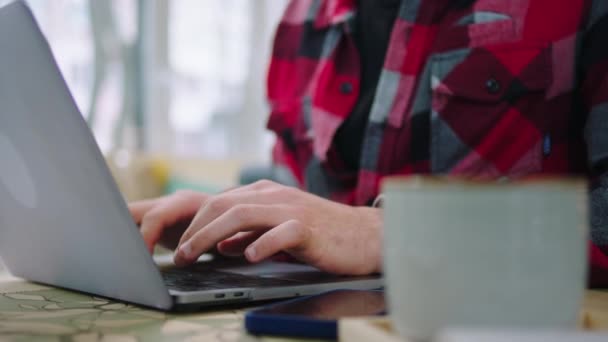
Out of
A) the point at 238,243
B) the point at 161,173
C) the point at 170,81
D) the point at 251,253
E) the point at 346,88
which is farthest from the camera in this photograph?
the point at 170,81

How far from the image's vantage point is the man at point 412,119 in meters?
0.68

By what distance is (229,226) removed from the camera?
611mm

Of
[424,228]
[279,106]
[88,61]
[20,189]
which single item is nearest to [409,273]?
[424,228]

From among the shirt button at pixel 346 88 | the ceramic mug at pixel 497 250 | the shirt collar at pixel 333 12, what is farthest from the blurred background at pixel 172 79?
the ceramic mug at pixel 497 250

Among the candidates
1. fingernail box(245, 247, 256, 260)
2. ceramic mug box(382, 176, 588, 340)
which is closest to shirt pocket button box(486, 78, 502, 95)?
fingernail box(245, 247, 256, 260)

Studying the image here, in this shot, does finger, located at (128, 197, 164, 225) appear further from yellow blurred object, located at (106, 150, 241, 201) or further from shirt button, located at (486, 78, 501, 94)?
yellow blurred object, located at (106, 150, 241, 201)

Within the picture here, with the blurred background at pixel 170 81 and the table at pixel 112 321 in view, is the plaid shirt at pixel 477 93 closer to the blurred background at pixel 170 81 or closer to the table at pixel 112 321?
the table at pixel 112 321

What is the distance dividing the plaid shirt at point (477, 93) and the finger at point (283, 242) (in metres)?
0.39

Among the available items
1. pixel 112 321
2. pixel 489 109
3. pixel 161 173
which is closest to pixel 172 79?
pixel 161 173

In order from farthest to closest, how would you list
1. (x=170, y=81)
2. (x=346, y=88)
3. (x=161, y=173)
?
(x=170, y=81), (x=161, y=173), (x=346, y=88)

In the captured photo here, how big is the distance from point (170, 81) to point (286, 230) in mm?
2780

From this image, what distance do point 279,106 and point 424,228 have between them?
3.67ft

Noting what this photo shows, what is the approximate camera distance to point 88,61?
2.99 metres

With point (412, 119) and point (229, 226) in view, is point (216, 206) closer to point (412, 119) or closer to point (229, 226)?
point (229, 226)
